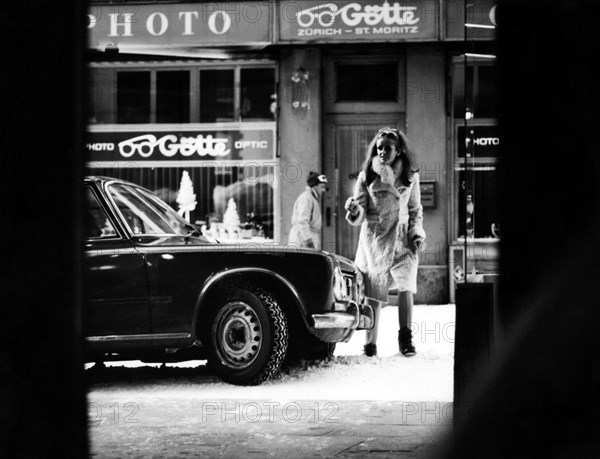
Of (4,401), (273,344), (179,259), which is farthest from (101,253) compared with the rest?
(4,401)

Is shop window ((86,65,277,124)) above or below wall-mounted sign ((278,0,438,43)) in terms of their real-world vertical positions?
below

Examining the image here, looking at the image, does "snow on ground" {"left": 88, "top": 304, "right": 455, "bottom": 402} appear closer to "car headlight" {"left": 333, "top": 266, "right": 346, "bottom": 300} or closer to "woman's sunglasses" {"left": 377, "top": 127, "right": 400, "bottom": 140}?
"car headlight" {"left": 333, "top": 266, "right": 346, "bottom": 300}

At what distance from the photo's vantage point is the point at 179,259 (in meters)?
7.25

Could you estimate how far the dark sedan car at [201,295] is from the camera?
7.17m

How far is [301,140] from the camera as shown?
42.3ft

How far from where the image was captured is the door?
42.7ft

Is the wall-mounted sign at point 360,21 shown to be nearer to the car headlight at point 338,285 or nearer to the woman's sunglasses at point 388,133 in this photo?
the woman's sunglasses at point 388,133

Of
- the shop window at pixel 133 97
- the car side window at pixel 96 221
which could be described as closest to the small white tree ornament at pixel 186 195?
the shop window at pixel 133 97

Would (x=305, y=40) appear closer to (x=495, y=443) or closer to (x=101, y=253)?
(x=101, y=253)

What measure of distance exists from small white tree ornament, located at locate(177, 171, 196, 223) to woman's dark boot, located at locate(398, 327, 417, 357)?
17.0 ft

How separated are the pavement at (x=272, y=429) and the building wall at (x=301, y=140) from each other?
21.3ft

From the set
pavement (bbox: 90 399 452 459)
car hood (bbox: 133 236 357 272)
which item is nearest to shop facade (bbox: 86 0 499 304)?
car hood (bbox: 133 236 357 272)

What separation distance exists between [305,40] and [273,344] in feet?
21.1

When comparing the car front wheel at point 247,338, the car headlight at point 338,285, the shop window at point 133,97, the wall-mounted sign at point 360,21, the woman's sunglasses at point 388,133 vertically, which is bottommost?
the car front wheel at point 247,338
